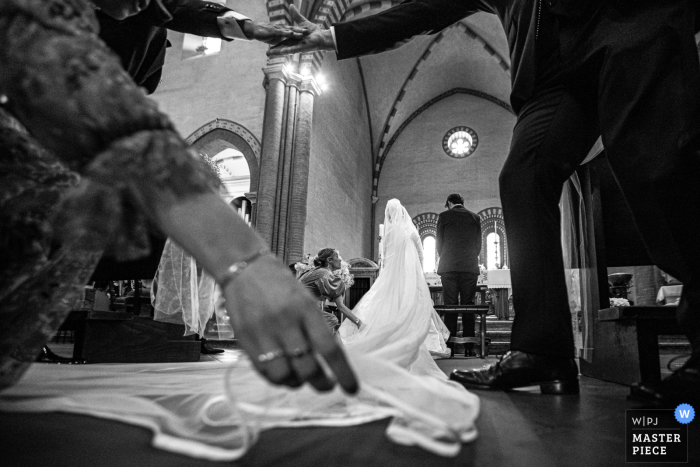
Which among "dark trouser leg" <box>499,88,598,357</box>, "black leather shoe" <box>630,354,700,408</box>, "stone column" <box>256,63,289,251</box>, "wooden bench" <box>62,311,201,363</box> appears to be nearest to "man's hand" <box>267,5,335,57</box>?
"dark trouser leg" <box>499,88,598,357</box>

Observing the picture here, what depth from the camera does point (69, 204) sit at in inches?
21.0

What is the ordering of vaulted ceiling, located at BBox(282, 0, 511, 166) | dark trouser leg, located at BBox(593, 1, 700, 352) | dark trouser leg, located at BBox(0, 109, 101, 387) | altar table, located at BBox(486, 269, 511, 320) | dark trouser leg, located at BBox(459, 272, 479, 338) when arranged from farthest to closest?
vaulted ceiling, located at BBox(282, 0, 511, 166) < altar table, located at BBox(486, 269, 511, 320) < dark trouser leg, located at BBox(459, 272, 479, 338) < dark trouser leg, located at BBox(593, 1, 700, 352) < dark trouser leg, located at BBox(0, 109, 101, 387)

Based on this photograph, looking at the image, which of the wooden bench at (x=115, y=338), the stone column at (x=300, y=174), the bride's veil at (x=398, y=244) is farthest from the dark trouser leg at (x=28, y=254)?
the stone column at (x=300, y=174)

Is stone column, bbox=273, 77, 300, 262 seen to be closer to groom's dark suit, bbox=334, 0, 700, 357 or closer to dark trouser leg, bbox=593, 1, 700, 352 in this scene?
groom's dark suit, bbox=334, 0, 700, 357

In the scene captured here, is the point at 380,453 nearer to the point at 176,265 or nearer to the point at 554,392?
the point at 554,392

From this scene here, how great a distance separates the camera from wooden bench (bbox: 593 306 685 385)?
5.63 feet

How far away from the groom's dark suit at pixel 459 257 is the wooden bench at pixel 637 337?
346cm

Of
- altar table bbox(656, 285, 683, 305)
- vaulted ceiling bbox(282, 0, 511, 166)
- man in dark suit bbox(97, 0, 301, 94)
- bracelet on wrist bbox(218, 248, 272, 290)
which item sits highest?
vaulted ceiling bbox(282, 0, 511, 166)

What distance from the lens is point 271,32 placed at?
5.68 ft

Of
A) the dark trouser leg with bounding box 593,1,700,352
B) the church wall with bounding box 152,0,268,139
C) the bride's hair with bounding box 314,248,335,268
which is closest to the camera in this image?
the dark trouser leg with bounding box 593,1,700,352

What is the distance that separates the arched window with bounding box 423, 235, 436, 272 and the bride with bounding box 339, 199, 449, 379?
9.00 meters

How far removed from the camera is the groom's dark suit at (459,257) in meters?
5.45

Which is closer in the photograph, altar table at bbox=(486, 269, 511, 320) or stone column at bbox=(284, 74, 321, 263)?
stone column at bbox=(284, 74, 321, 263)

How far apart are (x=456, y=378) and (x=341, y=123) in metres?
10.7
